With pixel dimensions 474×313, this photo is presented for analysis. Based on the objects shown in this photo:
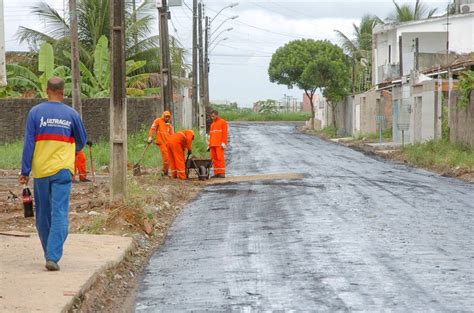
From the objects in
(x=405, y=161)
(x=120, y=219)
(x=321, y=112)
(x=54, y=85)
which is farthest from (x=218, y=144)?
(x=321, y=112)

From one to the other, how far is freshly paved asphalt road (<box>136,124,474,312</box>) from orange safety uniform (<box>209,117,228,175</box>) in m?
4.58

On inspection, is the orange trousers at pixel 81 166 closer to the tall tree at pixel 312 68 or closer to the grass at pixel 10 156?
the grass at pixel 10 156

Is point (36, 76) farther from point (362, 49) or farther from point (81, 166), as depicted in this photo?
point (362, 49)

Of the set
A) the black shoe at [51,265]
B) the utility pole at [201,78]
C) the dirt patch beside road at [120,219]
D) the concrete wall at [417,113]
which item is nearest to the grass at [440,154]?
the concrete wall at [417,113]

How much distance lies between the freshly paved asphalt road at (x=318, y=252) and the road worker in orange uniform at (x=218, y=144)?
15.0 feet

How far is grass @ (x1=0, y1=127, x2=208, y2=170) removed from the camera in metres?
27.5

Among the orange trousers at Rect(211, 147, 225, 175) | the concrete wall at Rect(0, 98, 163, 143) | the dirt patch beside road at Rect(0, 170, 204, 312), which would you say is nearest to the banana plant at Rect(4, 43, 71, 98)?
the concrete wall at Rect(0, 98, 163, 143)

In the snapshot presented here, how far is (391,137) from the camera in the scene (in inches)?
2047

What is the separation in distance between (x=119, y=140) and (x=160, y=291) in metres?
6.74

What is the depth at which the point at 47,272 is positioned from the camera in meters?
9.55

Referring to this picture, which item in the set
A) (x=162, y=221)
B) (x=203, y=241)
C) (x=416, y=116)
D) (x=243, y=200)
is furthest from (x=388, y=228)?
(x=416, y=116)

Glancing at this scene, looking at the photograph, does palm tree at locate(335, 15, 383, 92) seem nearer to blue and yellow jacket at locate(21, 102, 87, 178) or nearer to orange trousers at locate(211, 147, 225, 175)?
orange trousers at locate(211, 147, 225, 175)

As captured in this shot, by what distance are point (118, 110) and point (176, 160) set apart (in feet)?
25.3

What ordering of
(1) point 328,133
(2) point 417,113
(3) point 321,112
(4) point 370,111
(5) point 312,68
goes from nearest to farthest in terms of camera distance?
(2) point 417,113, (4) point 370,111, (1) point 328,133, (5) point 312,68, (3) point 321,112
